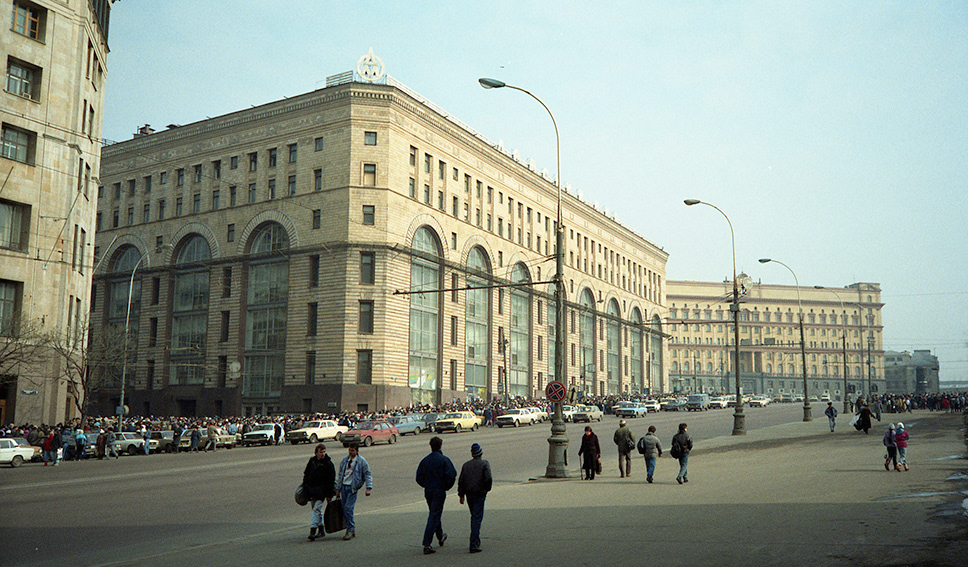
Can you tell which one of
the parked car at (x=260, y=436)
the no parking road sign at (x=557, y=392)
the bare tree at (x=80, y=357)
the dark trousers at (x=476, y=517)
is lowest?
the parked car at (x=260, y=436)

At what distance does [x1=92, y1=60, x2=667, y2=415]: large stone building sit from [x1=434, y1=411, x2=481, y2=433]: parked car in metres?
11.1

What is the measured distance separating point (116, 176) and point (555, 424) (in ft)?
219

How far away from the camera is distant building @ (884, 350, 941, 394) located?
154m

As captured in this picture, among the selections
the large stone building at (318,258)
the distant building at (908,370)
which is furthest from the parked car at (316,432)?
the distant building at (908,370)

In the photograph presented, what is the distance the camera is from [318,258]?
62.5m

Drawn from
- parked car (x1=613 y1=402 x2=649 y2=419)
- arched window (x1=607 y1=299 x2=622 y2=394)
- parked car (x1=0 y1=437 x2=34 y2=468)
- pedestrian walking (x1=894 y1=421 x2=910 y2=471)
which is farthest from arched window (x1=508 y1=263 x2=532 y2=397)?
pedestrian walking (x1=894 y1=421 x2=910 y2=471)

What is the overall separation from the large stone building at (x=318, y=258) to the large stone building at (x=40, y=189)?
19599 mm

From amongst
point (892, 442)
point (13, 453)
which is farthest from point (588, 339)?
point (892, 442)

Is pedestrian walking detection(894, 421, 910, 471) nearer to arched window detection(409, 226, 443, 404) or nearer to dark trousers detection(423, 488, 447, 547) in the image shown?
dark trousers detection(423, 488, 447, 547)

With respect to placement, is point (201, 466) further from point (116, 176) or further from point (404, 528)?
point (116, 176)

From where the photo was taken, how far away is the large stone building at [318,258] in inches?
2395

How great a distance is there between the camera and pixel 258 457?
33.2m

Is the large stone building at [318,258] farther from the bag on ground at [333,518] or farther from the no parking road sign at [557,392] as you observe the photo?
the bag on ground at [333,518]

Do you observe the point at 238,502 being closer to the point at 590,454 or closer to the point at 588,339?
the point at 590,454
